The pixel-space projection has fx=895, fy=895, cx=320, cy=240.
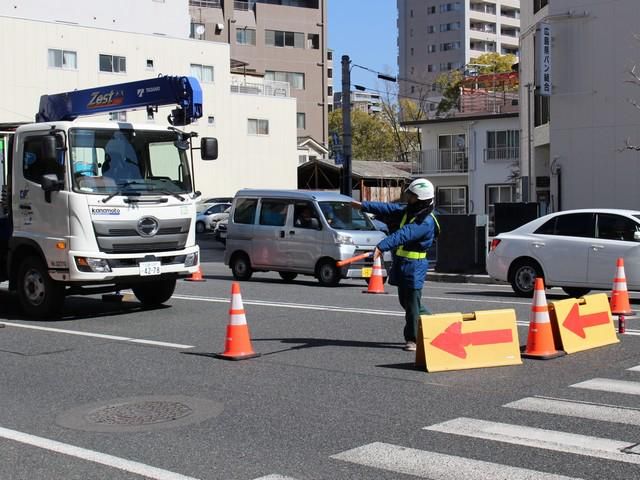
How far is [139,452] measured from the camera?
244 inches

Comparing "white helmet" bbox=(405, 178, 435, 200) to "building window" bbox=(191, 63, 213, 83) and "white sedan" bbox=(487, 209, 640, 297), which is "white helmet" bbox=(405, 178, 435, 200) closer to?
"white sedan" bbox=(487, 209, 640, 297)

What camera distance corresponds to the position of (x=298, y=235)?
19297 mm

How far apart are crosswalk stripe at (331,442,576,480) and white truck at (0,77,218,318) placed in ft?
24.1

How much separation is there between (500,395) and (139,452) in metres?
3.28

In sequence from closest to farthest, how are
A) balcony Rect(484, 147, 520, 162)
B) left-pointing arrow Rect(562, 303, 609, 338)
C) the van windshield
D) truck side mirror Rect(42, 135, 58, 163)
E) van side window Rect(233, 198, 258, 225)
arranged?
left-pointing arrow Rect(562, 303, 609, 338)
truck side mirror Rect(42, 135, 58, 163)
the van windshield
van side window Rect(233, 198, 258, 225)
balcony Rect(484, 147, 520, 162)

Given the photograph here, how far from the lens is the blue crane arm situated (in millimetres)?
13836

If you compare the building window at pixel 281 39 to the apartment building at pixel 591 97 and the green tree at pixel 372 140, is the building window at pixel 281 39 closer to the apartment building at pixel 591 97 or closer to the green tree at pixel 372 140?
the green tree at pixel 372 140

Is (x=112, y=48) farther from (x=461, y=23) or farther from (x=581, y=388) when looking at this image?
(x=461, y=23)

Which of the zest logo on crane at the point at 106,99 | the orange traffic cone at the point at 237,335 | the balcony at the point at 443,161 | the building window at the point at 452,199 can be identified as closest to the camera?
the orange traffic cone at the point at 237,335

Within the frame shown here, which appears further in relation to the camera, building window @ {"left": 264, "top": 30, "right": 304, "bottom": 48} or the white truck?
building window @ {"left": 264, "top": 30, "right": 304, "bottom": 48}

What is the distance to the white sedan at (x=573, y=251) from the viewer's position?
1526 centimetres

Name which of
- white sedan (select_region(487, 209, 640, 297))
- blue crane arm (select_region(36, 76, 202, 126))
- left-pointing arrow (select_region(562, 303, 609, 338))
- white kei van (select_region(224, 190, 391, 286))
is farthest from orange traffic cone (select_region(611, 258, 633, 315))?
blue crane arm (select_region(36, 76, 202, 126))

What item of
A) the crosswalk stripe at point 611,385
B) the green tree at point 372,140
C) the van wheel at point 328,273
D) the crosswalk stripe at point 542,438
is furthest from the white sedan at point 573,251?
the green tree at point 372,140

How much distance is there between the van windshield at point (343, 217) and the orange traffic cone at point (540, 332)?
962 centimetres
